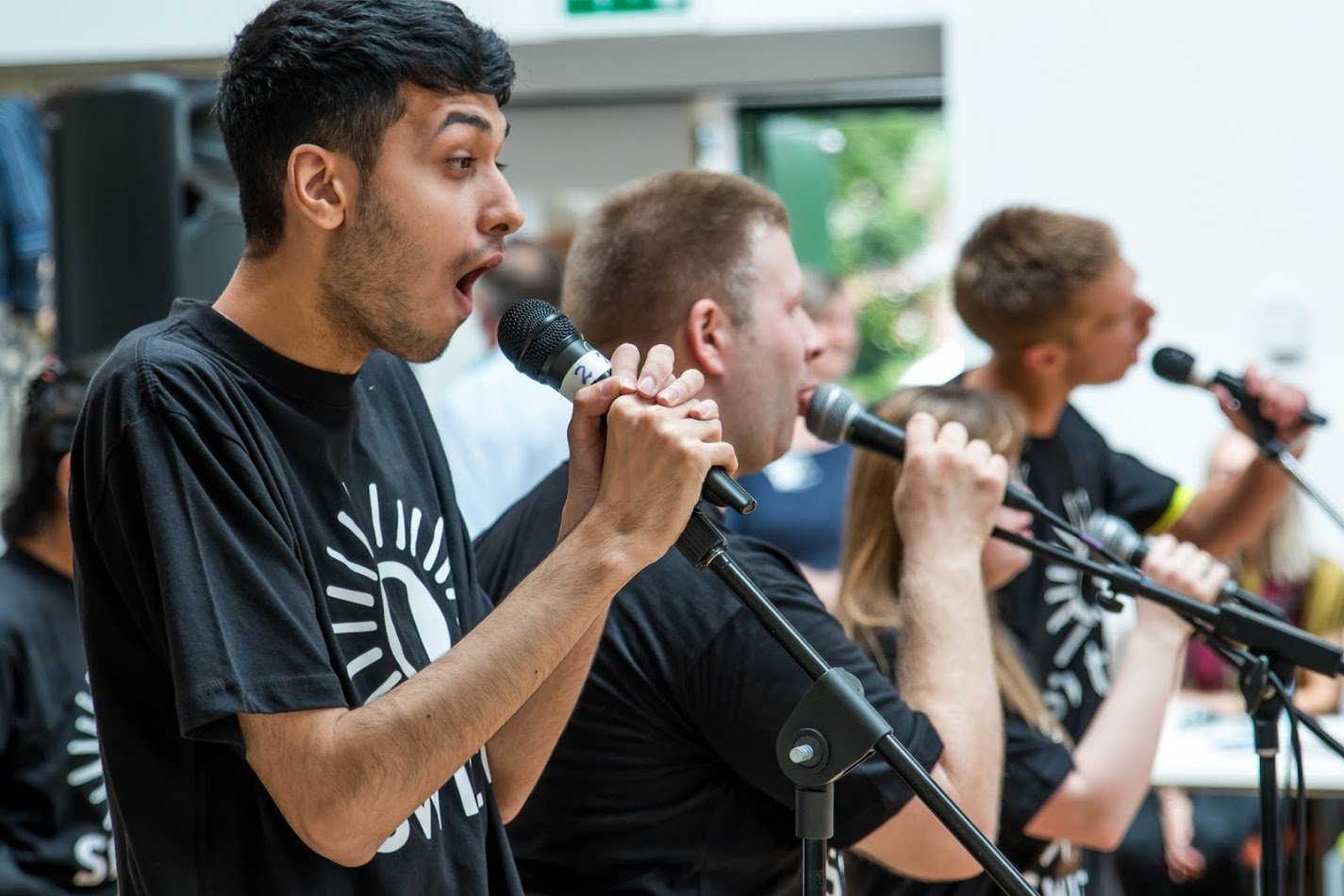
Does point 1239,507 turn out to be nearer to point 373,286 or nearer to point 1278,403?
point 1278,403

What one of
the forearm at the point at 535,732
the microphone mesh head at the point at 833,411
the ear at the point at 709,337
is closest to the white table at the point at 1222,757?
the microphone mesh head at the point at 833,411

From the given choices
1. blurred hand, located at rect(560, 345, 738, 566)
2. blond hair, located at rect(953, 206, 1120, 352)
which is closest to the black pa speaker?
blond hair, located at rect(953, 206, 1120, 352)

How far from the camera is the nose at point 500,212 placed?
128 cm

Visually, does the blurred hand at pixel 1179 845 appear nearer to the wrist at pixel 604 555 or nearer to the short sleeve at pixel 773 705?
the short sleeve at pixel 773 705

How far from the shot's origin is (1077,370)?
9.13 ft

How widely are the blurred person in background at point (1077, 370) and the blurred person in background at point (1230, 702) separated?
92 centimetres

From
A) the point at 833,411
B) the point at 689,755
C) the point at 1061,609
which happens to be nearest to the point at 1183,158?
the point at 1061,609

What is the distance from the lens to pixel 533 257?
165 inches

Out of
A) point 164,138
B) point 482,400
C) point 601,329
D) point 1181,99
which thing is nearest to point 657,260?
point 601,329

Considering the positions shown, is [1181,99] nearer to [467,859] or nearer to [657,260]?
[657,260]

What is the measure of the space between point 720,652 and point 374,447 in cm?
42

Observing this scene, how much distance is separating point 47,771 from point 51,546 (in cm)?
35

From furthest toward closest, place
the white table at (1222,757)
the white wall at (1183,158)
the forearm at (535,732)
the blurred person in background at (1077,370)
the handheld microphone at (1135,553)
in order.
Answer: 1. the white wall at (1183,158)
2. the white table at (1222,757)
3. the blurred person in background at (1077,370)
4. the handheld microphone at (1135,553)
5. the forearm at (535,732)

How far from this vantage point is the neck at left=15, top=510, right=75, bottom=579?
236cm
